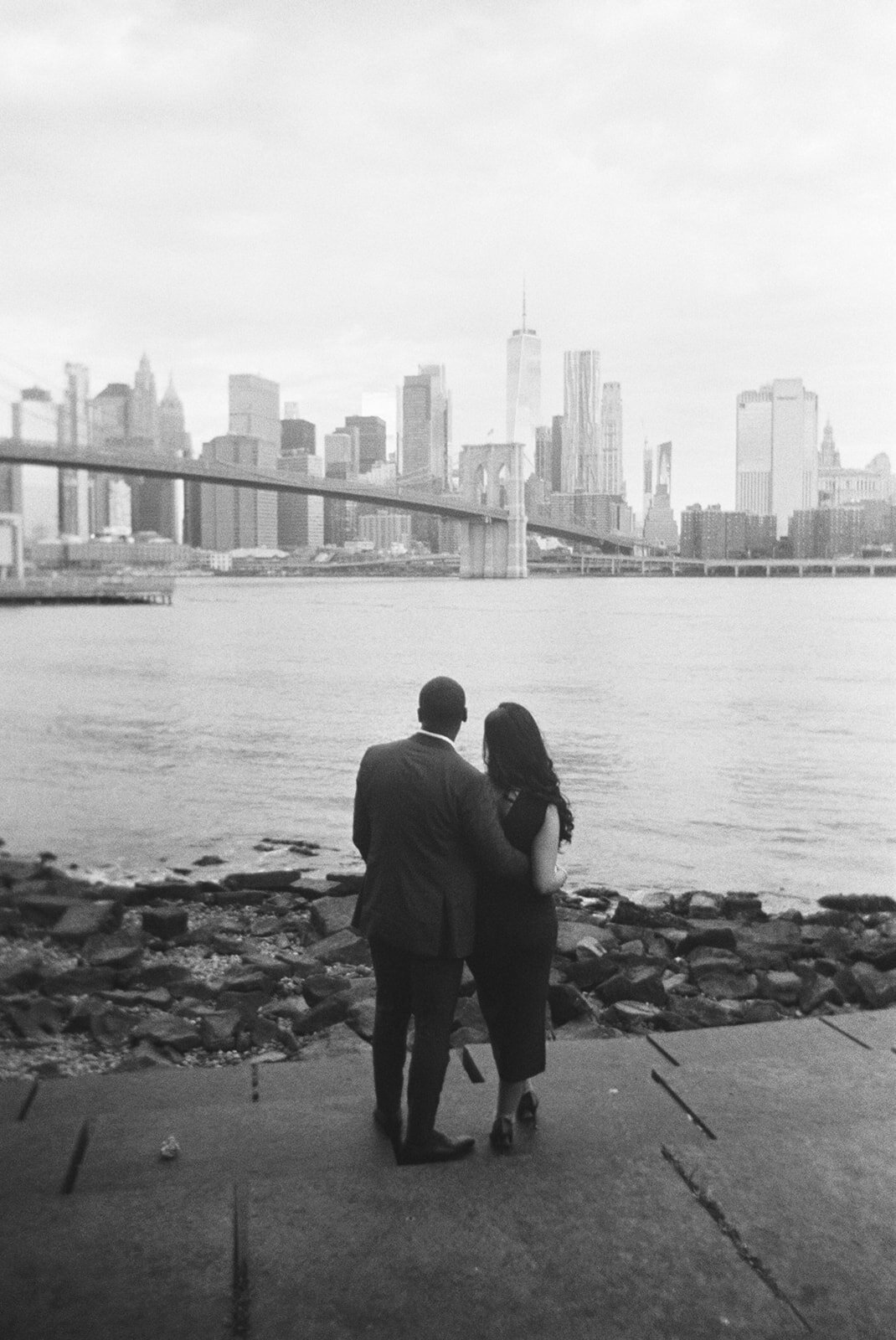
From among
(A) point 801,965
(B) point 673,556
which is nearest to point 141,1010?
(A) point 801,965

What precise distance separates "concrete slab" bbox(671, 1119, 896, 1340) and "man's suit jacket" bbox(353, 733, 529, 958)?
0.65 metres

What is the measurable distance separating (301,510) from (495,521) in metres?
12.4

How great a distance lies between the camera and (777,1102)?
2.79 m

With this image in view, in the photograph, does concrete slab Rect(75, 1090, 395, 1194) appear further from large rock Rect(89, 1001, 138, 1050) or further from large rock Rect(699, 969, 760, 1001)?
large rock Rect(699, 969, 760, 1001)

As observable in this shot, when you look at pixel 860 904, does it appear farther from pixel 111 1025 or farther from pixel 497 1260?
pixel 497 1260

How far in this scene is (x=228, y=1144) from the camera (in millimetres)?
2600

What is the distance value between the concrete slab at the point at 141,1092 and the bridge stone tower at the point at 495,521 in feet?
200

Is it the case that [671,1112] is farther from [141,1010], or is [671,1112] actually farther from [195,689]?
[195,689]

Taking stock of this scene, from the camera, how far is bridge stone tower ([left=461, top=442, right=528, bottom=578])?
220 ft

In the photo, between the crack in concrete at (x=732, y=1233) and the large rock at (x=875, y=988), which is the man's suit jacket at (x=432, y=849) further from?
the large rock at (x=875, y=988)

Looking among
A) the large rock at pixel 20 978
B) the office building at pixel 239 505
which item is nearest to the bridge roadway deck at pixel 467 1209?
the large rock at pixel 20 978

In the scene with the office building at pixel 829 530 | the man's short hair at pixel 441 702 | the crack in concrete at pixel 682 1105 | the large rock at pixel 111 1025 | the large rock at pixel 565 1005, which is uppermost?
the office building at pixel 829 530

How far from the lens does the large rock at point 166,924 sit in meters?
5.75

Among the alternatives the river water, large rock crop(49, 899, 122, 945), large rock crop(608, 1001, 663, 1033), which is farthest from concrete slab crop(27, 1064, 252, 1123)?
the river water
